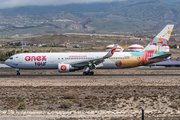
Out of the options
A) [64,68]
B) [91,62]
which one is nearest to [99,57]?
[91,62]

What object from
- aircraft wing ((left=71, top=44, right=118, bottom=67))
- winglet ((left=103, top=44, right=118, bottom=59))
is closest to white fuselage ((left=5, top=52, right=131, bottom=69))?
aircraft wing ((left=71, top=44, right=118, bottom=67))

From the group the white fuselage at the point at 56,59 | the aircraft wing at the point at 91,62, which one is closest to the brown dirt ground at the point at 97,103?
the aircraft wing at the point at 91,62

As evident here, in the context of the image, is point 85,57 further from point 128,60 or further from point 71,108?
point 71,108

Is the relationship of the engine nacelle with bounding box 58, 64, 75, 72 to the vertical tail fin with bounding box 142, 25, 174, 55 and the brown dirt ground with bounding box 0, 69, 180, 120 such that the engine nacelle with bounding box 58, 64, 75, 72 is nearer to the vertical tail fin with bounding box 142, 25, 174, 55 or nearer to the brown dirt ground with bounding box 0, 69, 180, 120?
the brown dirt ground with bounding box 0, 69, 180, 120

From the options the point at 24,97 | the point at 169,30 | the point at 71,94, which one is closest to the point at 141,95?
the point at 71,94

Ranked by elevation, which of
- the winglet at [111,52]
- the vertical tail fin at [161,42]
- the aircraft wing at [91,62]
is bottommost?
the aircraft wing at [91,62]

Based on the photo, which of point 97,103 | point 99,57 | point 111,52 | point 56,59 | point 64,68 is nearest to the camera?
point 97,103

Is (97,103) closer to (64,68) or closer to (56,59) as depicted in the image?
(64,68)

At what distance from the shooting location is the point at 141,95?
25.4m

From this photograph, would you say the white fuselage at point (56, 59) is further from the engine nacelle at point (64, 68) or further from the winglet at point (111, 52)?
the winglet at point (111, 52)

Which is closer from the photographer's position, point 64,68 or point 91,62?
point 64,68

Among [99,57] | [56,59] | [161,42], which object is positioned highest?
[161,42]

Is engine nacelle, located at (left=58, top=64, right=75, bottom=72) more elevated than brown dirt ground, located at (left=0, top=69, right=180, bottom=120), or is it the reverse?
engine nacelle, located at (left=58, top=64, right=75, bottom=72)

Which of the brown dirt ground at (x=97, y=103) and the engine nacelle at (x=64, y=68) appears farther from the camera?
the engine nacelle at (x=64, y=68)
